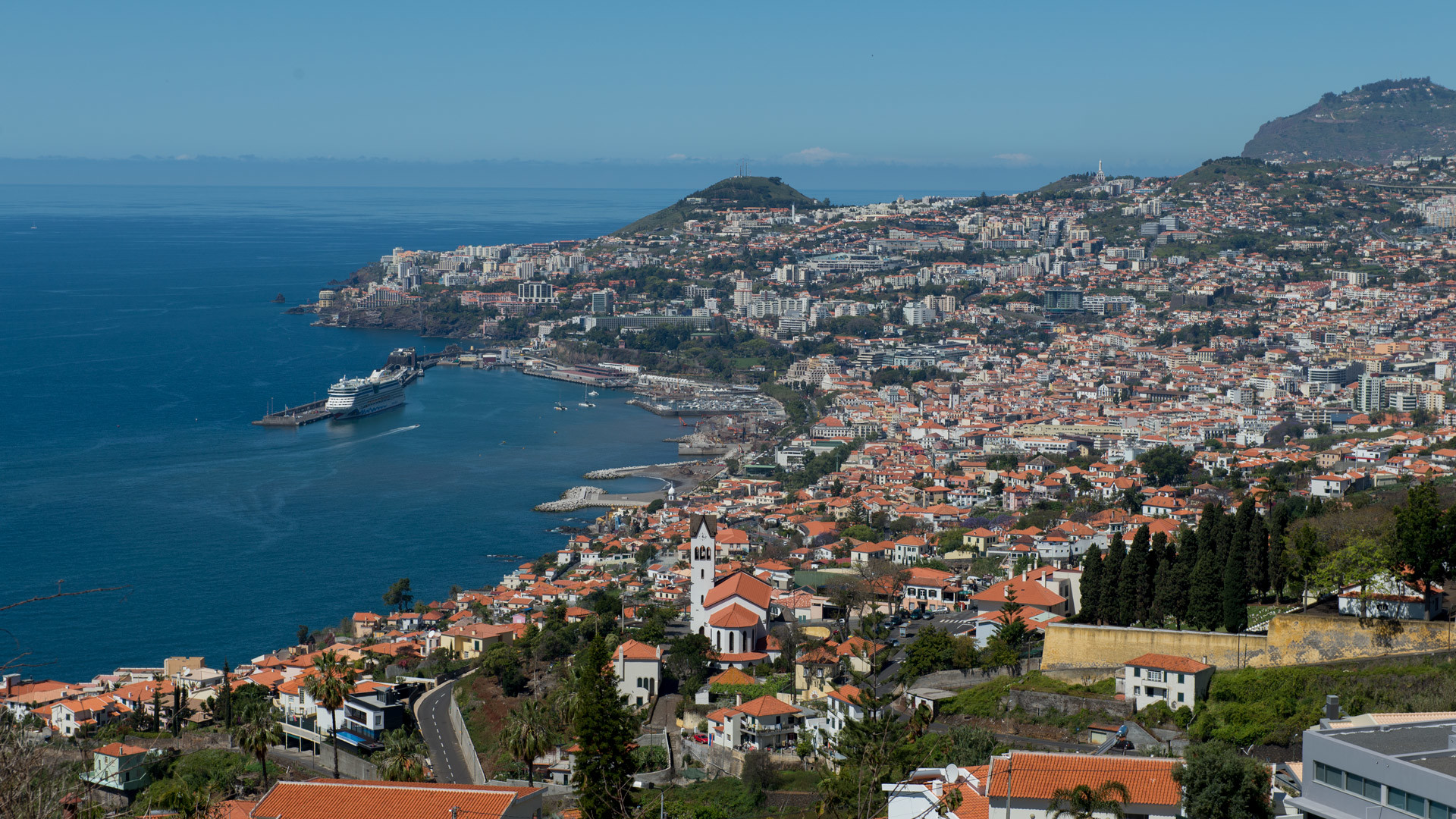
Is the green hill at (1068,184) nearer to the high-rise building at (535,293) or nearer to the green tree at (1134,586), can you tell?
the high-rise building at (535,293)

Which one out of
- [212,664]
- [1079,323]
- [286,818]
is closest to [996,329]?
[1079,323]

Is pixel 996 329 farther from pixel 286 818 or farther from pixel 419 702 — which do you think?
pixel 286 818

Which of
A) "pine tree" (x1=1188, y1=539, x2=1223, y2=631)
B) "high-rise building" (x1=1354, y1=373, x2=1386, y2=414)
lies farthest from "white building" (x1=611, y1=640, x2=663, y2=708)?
"high-rise building" (x1=1354, y1=373, x2=1386, y2=414)

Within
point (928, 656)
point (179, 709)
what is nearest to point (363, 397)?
point (179, 709)

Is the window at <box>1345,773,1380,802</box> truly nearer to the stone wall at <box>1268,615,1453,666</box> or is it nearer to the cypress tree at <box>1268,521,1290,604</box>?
the stone wall at <box>1268,615,1453,666</box>

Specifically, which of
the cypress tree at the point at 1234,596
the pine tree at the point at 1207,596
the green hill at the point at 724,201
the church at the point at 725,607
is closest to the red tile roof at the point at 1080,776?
the cypress tree at the point at 1234,596

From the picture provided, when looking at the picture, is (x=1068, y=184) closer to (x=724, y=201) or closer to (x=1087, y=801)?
(x=724, y=201)
